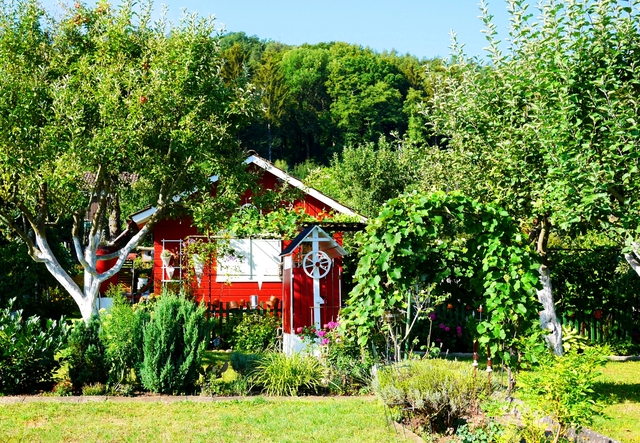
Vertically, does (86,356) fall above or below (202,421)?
above

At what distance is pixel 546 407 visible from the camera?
6227 mm

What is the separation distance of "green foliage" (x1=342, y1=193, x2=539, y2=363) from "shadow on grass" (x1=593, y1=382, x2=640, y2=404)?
104 inches

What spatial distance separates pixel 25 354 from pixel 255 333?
19.2 feet

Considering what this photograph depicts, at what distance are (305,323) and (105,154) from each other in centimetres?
642

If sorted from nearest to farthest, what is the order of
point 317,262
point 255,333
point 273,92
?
point 317,262 → point 255,333 → point 273,92

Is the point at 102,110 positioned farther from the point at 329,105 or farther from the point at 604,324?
the point at 329,105

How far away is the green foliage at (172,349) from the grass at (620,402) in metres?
5.59

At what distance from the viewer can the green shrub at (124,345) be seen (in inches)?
411

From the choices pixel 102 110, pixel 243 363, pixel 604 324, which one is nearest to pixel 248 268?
pixel 102 110

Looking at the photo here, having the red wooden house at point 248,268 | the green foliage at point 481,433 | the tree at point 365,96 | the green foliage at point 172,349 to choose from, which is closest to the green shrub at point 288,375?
the green foliage at point 172,349

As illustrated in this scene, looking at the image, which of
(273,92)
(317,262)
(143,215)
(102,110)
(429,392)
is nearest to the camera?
(429,392)

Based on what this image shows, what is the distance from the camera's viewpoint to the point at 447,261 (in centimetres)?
979

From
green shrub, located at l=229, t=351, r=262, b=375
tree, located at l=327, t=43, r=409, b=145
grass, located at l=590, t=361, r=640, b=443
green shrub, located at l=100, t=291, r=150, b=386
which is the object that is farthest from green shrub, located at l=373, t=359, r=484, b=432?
tree, located at l=327, t=43, r=409, b=145

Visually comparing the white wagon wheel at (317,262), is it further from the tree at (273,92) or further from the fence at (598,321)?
the tree at (273,92)
